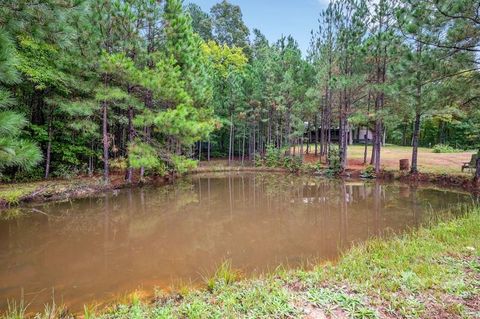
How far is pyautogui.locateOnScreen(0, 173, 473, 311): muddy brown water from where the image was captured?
395 centimetres

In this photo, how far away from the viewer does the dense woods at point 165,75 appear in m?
6.33

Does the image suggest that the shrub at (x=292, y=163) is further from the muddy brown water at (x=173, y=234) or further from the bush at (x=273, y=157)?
the muddy brown water at (x=173, y=234)

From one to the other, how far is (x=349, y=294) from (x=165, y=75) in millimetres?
9905

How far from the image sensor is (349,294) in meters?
2.86

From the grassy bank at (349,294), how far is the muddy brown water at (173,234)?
69 centimetres

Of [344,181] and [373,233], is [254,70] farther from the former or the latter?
[373,233]

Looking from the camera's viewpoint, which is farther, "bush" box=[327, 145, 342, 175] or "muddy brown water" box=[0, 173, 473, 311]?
"bush" box=[327, 145, 342, 175]

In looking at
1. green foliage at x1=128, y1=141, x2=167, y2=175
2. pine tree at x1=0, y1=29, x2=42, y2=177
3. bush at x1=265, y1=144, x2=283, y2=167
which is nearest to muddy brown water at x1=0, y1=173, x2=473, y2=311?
green foliage at x1=128, y1=141, x2=167, y2=175

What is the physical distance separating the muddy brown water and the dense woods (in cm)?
202

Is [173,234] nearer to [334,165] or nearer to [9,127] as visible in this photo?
[9,127]

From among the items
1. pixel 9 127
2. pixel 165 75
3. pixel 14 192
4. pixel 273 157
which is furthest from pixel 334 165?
pixel 9 127

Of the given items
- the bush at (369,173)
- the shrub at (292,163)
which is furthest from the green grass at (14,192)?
the bush at (369,173)

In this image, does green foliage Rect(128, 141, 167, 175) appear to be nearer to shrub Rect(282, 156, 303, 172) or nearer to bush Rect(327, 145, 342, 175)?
shrub Rect(282, 156, 303, 172)

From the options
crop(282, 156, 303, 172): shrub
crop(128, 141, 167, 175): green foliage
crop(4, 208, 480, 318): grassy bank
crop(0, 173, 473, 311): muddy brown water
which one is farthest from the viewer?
crop(282, 156, 303, 172): shrub
